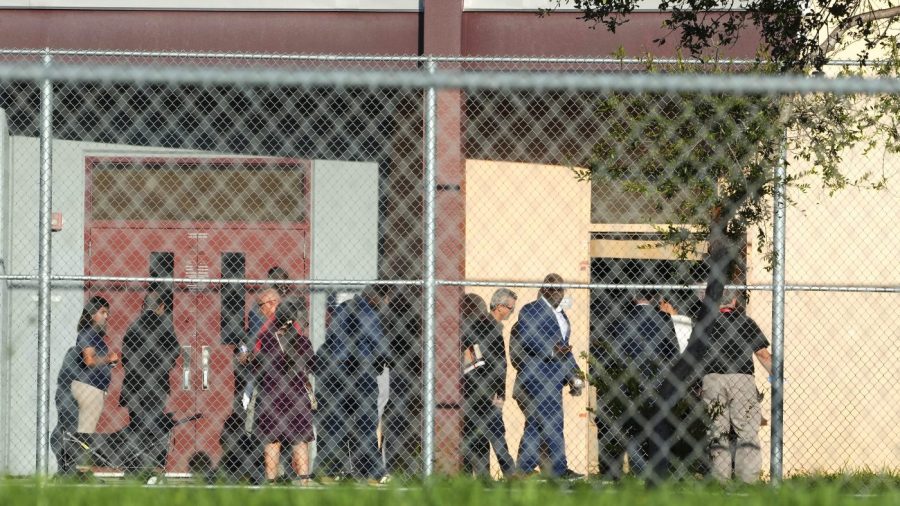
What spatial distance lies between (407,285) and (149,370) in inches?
76.5

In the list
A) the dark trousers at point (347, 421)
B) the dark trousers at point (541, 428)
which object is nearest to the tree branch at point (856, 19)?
the dark trousers at point (541, 428)

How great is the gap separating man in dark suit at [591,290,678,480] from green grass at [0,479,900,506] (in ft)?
9.70

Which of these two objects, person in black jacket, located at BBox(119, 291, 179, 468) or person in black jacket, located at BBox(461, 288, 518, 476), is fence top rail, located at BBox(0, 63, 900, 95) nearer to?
person in black jacket, located at BBox(461, 288, 518, 476)

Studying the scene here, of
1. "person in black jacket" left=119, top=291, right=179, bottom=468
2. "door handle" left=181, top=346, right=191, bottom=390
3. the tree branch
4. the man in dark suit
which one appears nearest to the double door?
"door handle" left=181, top=346, right=191, bottom=390

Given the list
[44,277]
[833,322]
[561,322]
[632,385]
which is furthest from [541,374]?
[44,277]

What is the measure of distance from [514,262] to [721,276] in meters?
4.59

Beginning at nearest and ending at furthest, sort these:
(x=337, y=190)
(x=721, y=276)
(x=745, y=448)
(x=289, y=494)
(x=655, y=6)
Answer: (x=289, y=494) < (x=721, y=276) < (x=745, y=448) < (x=655, y=6) < (x=337, y=190)

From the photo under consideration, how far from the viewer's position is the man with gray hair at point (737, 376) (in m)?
9.01

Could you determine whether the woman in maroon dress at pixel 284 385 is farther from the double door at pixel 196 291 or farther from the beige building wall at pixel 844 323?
the beige building wall at pixel 844 323

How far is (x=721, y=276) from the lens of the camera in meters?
7.20

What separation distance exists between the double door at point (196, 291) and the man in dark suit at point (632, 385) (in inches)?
125

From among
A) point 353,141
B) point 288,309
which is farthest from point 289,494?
point 353,141

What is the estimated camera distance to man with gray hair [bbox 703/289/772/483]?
29.6 feet

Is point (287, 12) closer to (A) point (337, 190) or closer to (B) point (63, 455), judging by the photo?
(A) point (337, 190)
